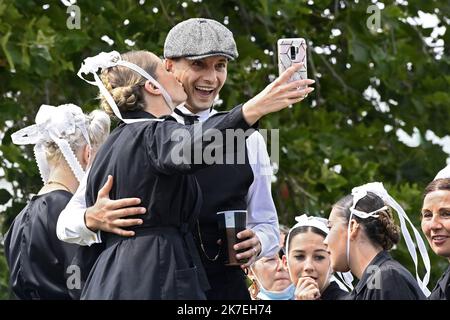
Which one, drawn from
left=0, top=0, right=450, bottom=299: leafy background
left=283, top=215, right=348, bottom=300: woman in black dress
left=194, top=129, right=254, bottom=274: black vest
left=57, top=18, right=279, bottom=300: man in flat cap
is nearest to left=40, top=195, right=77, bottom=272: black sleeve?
left=57, top=18, right=279, bottom=300: man in flat cap

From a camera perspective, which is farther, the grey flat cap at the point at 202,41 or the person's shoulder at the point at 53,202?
the person's shoulder at the point at 53,202

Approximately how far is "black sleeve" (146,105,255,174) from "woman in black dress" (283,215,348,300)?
178cm

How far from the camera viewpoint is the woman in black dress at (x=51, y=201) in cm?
653

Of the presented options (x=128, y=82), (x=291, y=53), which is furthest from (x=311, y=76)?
(x=291, y=53)

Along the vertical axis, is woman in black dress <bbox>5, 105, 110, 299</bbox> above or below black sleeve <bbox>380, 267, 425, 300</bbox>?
above

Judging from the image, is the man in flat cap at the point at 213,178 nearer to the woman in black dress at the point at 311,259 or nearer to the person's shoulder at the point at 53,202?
the person's shoulder at the point at 53,202

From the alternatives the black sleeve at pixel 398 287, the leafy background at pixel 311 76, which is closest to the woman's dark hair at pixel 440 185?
the black sleeve at pixel 398 287

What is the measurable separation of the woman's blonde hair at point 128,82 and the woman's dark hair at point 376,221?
3.82 ft

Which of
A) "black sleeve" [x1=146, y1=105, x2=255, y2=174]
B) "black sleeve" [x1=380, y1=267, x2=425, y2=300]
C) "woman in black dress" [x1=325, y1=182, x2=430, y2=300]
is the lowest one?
"black sleeve" [x1=380, y1=267, x2=425, y2=300]

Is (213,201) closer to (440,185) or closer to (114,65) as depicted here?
(114,65)

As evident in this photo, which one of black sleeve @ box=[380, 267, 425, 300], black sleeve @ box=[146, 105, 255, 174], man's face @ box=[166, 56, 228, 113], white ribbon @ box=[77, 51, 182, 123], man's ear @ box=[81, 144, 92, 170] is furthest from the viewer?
man's ear @ box=[81, 144, 92, 170]

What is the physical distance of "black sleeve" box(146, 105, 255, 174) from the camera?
5.25m

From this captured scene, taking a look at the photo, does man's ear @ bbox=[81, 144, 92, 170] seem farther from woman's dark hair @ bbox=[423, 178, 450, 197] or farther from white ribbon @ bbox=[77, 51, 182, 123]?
woman's dark hair @ bbox=[423, 178, 450, 197]

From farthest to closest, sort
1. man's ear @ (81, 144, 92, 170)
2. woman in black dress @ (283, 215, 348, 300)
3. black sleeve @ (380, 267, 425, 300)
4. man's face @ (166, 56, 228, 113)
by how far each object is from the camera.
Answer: woman in black dress @ (283, 215, 348, 300), man's ear @ (81, 144, 92, 170), man's face @ (166, 56, 228, 113), black sleeve @ (380, 267, 425, 300)
